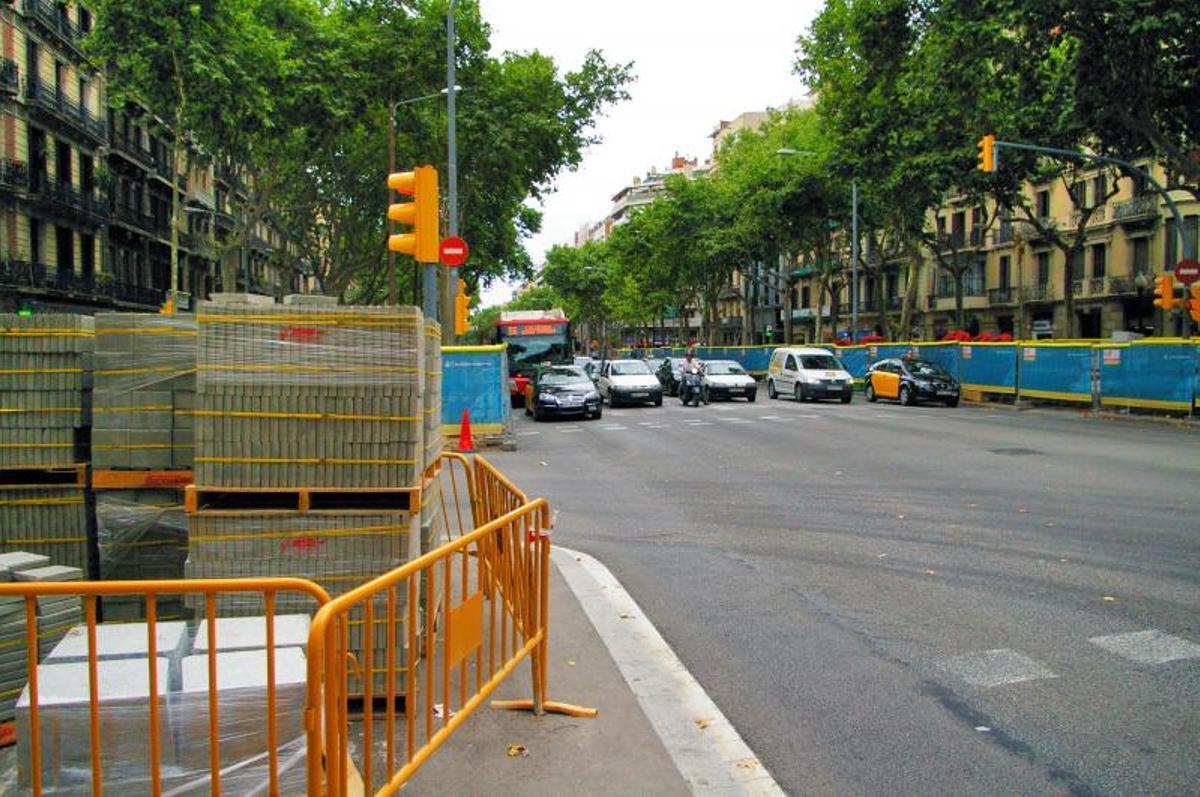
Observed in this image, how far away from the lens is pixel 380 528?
14.9 feet

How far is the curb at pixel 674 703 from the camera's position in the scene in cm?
389

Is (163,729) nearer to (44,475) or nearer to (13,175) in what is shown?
(44,475)

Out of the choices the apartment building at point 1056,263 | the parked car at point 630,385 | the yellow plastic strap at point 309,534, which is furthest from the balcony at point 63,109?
the yellow plastic strap at point 309,534

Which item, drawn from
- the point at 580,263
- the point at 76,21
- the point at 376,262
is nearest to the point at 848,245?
the point at 376,262

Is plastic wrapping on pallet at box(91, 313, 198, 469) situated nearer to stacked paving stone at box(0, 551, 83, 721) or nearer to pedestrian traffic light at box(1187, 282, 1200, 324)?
stacked paving stone at box(0, 551, 83, 721)

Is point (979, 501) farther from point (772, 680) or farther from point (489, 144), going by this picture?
point (489, 144)

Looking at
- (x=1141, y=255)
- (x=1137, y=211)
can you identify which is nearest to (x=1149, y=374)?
(x=1137, y=211)

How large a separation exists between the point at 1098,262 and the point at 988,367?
2057cm

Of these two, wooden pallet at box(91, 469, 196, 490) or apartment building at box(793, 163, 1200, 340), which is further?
apartment building at box(793, 163, 1200, 340)

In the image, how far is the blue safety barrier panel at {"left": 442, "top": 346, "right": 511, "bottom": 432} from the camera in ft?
60.4

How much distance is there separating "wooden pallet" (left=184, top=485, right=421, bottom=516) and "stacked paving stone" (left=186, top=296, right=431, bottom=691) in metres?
0.01

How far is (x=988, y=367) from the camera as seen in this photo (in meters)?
29.9

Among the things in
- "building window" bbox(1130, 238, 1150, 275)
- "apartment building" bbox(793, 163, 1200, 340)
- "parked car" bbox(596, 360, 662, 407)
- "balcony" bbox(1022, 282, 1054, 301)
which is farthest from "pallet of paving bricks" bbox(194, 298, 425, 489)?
"balcony" bbox(1022, 282, 1054, 301)

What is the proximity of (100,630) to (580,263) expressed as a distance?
94.3 metres
